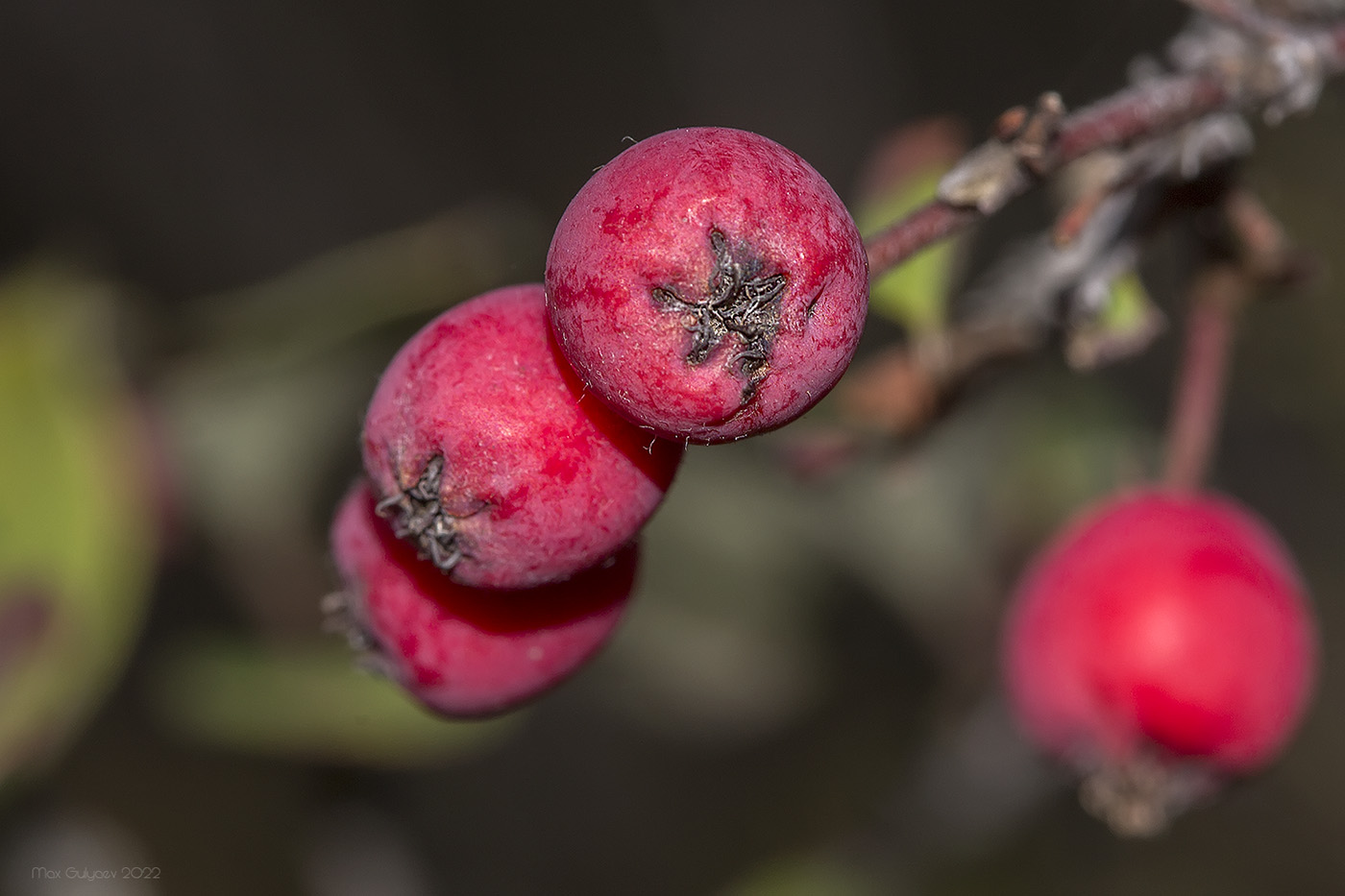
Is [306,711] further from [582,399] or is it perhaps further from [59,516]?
[582,399]

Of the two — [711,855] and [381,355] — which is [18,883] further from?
[711,855]

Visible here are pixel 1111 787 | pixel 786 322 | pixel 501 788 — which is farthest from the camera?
pixel 501 788

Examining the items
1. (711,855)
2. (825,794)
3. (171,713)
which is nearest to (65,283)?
(171,713)

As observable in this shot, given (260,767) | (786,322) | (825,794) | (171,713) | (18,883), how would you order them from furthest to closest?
(825,794)
(260,767)
(171,713)
(18,883)
(786,322)

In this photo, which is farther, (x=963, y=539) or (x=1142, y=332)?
(x=963, y=539)

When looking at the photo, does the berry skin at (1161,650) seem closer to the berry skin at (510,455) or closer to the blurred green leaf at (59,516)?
the berry skin at (510,455)

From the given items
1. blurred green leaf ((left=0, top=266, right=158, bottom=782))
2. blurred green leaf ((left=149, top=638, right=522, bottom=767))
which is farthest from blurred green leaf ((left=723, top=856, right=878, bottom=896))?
blurred green leaf ((left=0, top=266, right=158, bottom=782))

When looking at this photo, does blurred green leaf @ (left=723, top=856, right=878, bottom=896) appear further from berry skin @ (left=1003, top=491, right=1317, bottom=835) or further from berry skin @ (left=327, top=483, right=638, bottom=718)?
berry skin @ (left=327, top=483, right=638, bottom=718)
